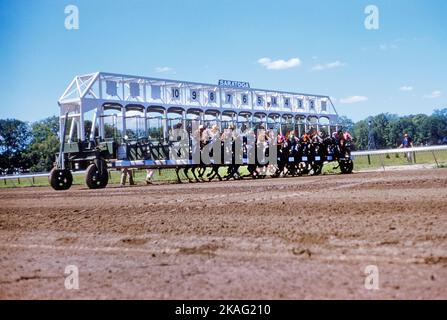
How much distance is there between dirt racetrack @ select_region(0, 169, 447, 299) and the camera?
4.11 m

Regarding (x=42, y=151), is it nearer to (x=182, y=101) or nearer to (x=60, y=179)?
(x=182, y=101)

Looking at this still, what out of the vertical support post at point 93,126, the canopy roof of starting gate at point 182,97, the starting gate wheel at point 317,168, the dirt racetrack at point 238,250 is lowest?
the dirt racetrack at point 238,250

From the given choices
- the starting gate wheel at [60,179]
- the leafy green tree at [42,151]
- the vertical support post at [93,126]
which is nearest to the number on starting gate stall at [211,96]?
the vertical support post at [93,126]

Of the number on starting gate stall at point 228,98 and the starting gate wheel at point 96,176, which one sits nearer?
the starting gate wheel at point 96,176

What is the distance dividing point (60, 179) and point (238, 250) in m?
14.9

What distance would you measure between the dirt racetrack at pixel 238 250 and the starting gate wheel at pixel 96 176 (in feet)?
28.0

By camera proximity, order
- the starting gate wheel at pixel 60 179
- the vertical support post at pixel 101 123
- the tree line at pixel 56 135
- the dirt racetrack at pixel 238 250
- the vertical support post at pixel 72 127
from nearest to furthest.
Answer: the dirt racetrack at pixel 238 250 < the starting gate wheel at pixel 60 179 < the vertical support post at pixel 72 127 < the vertical support post at pixel 101 123 < the tree line at pixel 56 135

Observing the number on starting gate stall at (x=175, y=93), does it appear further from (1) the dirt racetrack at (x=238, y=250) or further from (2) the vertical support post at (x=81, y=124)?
(1) the dirt racetrack at (x=238, y=250)

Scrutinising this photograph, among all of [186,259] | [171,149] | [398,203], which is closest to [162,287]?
[186,259]

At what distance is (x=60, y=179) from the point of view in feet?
63.1

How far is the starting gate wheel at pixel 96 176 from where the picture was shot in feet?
60.7

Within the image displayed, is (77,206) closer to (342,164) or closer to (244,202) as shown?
(244,202)

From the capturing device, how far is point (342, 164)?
24.9 m
